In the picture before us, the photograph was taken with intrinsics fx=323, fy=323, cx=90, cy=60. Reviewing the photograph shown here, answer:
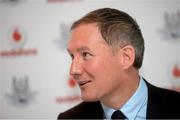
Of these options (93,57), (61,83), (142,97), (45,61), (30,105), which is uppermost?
(93,57)

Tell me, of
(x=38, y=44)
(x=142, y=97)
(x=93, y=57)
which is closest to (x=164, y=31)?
(x=38, y=44)

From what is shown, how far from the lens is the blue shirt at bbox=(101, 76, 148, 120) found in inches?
41.3

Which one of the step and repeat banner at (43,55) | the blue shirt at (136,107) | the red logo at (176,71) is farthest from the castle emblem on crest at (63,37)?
the blue shirt at (136,107)

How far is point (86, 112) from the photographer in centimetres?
115

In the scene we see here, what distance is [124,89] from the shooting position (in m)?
1.06

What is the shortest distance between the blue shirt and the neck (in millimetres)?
14

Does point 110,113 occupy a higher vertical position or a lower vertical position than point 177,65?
higher

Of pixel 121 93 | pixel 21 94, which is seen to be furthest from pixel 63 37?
pixel 121 93

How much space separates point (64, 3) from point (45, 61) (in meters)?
0.34

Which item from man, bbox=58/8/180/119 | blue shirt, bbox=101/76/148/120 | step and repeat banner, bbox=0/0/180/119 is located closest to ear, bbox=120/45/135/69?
man, bbox=58/8/180/119

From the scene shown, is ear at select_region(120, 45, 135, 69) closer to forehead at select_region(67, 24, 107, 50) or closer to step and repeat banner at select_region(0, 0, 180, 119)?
forehead at select_region(67, 24, 107, 50)

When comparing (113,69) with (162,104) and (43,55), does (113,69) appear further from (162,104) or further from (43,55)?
(43,55)

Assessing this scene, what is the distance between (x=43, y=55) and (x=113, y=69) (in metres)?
0.84

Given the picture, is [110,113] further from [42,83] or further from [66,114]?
[42,83]
